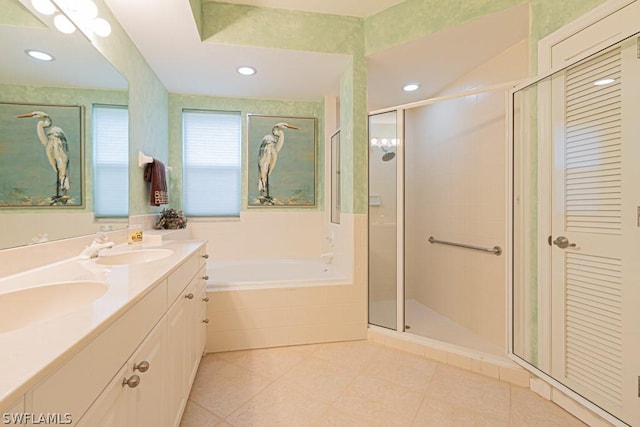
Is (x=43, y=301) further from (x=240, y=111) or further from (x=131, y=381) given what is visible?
(x=240, y=111)

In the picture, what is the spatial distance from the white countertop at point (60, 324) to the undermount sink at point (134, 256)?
25cm

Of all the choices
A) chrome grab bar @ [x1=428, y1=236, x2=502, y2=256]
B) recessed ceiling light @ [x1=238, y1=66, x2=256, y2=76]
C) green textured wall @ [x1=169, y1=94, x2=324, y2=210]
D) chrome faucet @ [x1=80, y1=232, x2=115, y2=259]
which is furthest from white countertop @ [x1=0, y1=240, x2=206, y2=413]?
chrome grab bar @ [x1=428, y1=236, x2=502, y2=256]

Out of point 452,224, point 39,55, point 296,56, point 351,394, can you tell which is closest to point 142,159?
point 39,55

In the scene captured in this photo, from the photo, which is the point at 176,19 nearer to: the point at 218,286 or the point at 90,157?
the point at 90,157

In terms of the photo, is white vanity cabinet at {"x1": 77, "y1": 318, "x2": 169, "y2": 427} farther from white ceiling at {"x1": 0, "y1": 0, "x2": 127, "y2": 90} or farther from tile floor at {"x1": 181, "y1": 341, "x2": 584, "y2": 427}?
white ceiling at {"x1": 0, "y1": 0, "x2": 127, "y2": 90}

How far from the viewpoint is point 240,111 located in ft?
10.4

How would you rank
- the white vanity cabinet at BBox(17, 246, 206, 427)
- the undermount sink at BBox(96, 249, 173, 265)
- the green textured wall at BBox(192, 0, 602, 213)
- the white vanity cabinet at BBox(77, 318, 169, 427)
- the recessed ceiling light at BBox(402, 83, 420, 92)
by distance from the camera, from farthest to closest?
the recessed ceiling light at BBox(402, 83, 420, 92)
the green textured wall at BBox(192, 0, 602, 213)
the undermount sink at BBox(96, 249, 173, 265)
the white vanity cabinet at BBox(77, 318, 169, 427)
the white vanity cabinet at BBox(17, 246, 206, 427)

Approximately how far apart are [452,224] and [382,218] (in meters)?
0.85

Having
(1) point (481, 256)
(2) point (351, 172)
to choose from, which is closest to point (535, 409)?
(1) point (481, 256)

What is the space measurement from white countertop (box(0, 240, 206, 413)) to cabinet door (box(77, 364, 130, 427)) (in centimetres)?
17

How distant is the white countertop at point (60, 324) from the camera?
1.41 feet

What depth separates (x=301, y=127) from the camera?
329 cm

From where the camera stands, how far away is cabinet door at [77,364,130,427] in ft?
2.01

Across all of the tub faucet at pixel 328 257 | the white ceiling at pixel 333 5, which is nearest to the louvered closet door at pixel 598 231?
the white ceiling at pixel 333 5
